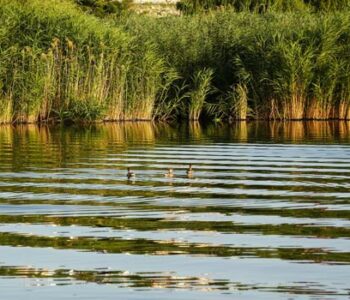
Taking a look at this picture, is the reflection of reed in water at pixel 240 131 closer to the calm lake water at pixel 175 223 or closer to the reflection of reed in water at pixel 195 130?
the reflection of reed in water at pixel 195 130

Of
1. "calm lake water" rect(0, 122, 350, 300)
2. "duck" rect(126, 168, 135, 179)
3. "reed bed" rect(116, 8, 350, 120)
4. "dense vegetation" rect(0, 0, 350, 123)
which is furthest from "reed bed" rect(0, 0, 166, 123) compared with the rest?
"duck" rect(126, 168, 135, 179)

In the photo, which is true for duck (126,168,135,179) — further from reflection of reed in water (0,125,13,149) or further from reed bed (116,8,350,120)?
reed bed (116,8,350,120)

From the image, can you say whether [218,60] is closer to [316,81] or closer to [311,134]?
[316,81]

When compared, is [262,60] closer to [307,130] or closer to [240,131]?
[240,131]

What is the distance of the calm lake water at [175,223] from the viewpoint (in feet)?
35.1

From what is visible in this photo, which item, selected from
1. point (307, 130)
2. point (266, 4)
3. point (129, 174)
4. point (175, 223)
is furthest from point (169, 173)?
point (266, 4)

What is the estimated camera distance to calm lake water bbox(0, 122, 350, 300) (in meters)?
10.7

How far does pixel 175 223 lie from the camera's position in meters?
14.0

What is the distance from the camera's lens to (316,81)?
35.7 m

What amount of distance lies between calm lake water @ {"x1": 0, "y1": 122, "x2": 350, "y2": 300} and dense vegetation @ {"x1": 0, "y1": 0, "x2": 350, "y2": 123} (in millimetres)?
8857

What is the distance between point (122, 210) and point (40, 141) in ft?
41.6

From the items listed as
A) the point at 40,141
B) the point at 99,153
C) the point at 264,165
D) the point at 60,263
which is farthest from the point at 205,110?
the point at 60,263

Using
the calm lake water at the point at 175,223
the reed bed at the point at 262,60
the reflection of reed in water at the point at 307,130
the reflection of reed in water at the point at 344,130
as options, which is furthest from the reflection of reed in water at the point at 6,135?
the reflection of reed in water at the point at 344,130

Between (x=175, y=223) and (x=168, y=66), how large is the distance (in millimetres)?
23403
